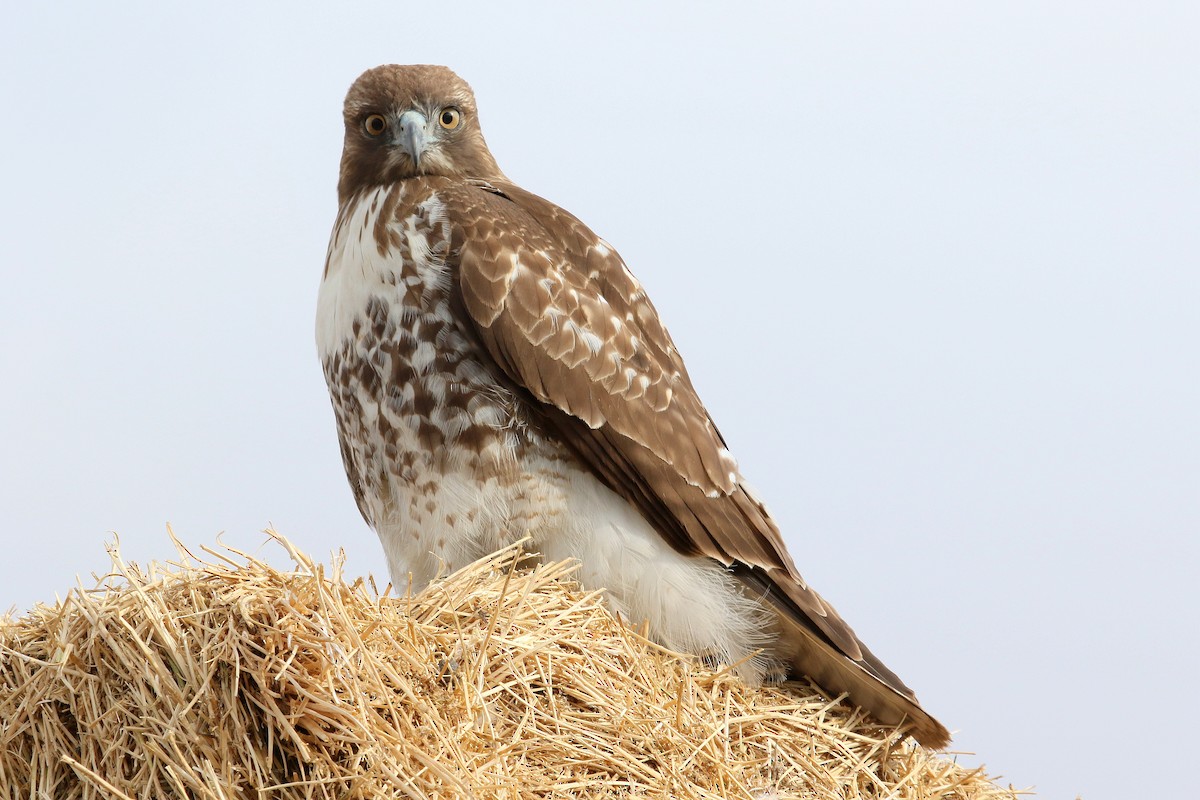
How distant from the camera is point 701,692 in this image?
3938 mm

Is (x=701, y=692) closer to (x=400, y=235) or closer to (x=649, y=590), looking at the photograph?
(x=649, y=590)

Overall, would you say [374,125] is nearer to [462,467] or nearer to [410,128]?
[410,128]

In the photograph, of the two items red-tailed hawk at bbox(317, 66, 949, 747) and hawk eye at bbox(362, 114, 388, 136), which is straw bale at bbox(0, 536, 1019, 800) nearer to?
red-tailed hawk at bbox(317, 66, 949, 747)

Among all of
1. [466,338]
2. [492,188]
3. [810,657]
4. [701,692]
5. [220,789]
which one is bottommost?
[220,789]

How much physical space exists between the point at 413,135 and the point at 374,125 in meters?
0.22

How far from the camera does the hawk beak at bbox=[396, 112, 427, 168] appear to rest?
4.42 meters

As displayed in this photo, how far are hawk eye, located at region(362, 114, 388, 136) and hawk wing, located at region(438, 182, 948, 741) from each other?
1.39ft

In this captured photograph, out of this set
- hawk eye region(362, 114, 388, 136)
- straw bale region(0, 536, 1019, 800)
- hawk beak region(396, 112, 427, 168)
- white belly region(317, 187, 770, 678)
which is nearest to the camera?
straw bale region(0, 536, 1019, 800)

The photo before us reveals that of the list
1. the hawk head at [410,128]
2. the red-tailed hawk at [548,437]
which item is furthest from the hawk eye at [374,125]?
the red-tailed hawk at [548,437]

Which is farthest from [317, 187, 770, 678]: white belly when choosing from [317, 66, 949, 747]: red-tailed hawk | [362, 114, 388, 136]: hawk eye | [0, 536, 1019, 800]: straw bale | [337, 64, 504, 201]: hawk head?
[362, 114, 388, 136]: hawk eye

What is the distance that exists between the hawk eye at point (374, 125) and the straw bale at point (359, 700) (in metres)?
1.69

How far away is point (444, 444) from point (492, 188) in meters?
1.01

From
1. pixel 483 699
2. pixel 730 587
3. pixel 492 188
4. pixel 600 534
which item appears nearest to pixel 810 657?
pixel 730 587

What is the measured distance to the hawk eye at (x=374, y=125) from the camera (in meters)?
4.55
